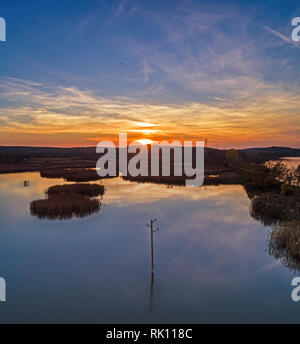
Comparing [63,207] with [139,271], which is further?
[63,207]

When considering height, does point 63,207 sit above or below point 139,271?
above

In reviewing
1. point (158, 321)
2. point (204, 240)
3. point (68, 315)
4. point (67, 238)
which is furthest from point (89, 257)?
point (204, 240)

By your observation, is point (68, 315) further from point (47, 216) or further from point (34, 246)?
point (47, 216)

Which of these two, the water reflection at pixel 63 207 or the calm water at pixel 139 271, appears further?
the water reflection at pixel 63 207

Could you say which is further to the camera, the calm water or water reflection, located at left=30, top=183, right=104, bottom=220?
water reflection, located at left=30, top=183, right=104, bottom=220

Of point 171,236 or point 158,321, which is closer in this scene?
point 158,321

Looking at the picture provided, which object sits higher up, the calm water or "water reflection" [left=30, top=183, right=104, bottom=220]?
"water reflection" [left=30, top=183, right=104, bottom=220]

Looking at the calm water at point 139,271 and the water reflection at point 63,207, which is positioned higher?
the water reflection at point 63,207
